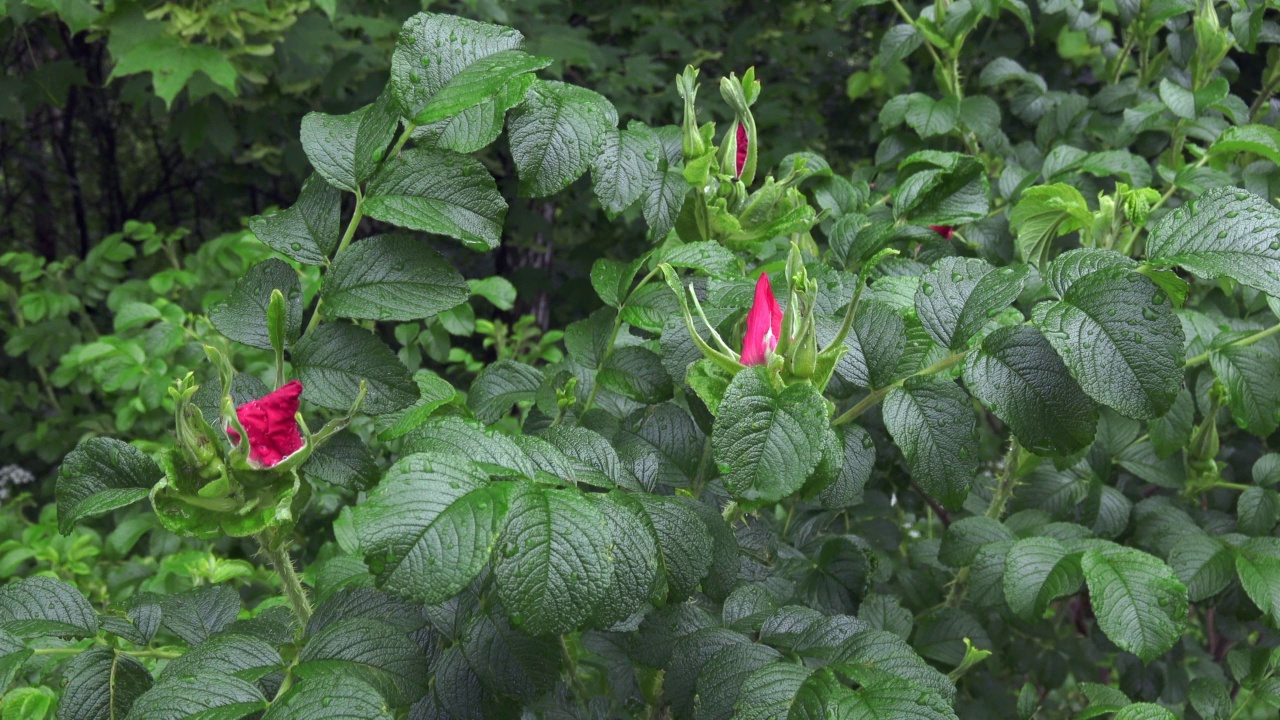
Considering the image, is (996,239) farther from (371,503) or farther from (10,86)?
(10,86)

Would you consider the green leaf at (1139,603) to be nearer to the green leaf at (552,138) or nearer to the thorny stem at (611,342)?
the thorny stem at (611,342)

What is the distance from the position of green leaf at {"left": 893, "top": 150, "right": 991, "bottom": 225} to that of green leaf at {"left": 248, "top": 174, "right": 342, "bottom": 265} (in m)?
0.61

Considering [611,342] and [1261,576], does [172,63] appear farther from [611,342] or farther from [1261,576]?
[1261,576]

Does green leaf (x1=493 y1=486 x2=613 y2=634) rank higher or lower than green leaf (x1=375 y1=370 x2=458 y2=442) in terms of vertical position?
higher

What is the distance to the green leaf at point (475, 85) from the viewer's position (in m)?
0.71

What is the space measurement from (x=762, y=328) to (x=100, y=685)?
Answer: 1.76 ft

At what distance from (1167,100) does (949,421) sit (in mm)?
948

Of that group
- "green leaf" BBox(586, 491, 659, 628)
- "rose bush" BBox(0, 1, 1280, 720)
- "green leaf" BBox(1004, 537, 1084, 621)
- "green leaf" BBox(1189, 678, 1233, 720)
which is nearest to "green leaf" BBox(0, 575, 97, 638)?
"rose bush" BBox(0, 1, 1280, 720)

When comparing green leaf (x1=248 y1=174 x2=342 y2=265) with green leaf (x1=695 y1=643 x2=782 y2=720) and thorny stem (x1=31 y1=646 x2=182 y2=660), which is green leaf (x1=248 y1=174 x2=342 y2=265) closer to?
thorny stem (x1=31 y1=646 x2=182 y2=660)

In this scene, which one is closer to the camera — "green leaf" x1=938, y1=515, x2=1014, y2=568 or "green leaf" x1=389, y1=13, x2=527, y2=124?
"green leaf" x1=389, y1=13, x2=527, y2=124

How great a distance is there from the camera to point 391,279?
0.77 m

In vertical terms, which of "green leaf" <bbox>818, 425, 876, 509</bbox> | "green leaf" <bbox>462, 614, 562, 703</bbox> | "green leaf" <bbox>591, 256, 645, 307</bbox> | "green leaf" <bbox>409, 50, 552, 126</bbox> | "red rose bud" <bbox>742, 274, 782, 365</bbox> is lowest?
"green leaf" <bbox>462, 614, 562, 703</bbox>

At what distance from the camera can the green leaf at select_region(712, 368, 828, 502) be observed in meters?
0.63

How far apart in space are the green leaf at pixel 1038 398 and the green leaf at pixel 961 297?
4cm
